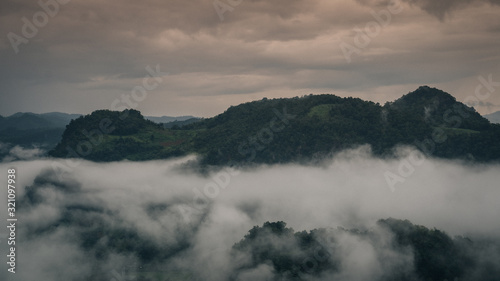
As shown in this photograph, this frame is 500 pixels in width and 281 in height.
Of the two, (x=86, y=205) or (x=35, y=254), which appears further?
(x=86, y=205)

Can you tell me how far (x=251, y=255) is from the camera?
11906 cm

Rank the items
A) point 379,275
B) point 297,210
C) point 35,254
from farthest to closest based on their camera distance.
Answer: point 297,210, point 35,254, point 379,275

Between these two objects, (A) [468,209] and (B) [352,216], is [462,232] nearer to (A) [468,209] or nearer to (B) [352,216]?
(A) [468,209]

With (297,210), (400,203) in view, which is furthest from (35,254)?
(400,203)

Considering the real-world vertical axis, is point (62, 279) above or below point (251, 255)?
below

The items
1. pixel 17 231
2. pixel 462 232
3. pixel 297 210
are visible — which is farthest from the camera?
pixel 297 210

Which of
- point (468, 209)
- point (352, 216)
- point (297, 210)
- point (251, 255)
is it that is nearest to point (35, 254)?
point (251, 255)

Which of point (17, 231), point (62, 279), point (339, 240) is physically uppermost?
point (339, 240)

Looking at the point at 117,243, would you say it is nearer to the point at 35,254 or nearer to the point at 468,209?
the point at 35,254

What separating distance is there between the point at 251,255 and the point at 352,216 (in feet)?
223

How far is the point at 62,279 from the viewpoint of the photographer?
488ft

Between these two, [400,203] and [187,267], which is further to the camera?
[400,203]

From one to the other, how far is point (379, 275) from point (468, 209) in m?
70.3

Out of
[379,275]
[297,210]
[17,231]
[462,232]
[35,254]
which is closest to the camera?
[379,275]
